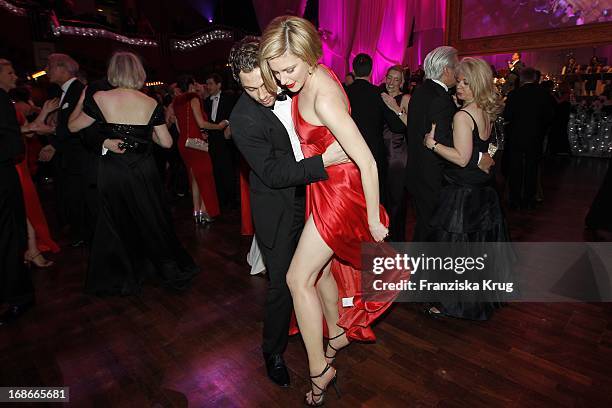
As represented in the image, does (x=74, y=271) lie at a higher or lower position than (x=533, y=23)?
lower

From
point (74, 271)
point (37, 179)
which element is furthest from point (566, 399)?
point (37, 179)

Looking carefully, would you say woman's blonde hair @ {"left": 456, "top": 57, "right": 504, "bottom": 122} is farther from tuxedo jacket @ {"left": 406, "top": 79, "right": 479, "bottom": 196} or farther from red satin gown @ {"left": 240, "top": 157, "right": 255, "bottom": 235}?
red satin gown @ {"left": 240, "top": 157, "right": 255, "bottom": 235}

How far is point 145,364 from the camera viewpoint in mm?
2156

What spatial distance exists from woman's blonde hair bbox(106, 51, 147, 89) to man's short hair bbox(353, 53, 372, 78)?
177 centimetres

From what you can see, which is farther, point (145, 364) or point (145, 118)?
point (145, 118)

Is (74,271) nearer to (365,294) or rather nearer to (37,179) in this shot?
(365,294)

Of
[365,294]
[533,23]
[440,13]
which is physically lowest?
[365,294]

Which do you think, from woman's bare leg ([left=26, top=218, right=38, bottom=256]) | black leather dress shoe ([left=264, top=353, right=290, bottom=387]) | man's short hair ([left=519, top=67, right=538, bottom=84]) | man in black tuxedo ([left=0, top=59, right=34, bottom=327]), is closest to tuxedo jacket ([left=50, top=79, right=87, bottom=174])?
woman's bare leg ([left=26, top=218, right=38, bottom=256])

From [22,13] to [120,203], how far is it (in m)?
11.1

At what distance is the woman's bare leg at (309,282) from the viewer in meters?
1.69

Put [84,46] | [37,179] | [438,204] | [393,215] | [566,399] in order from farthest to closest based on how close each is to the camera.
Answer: [84,46] < [37,179] < [393,215] < [438,204] < [566,399]

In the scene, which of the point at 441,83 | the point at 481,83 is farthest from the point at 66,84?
the point at 481,83

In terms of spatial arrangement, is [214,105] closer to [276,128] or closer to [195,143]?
[195,143]

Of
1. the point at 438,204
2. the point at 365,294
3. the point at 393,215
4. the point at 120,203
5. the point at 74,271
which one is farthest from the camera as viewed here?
the point at 393,215
